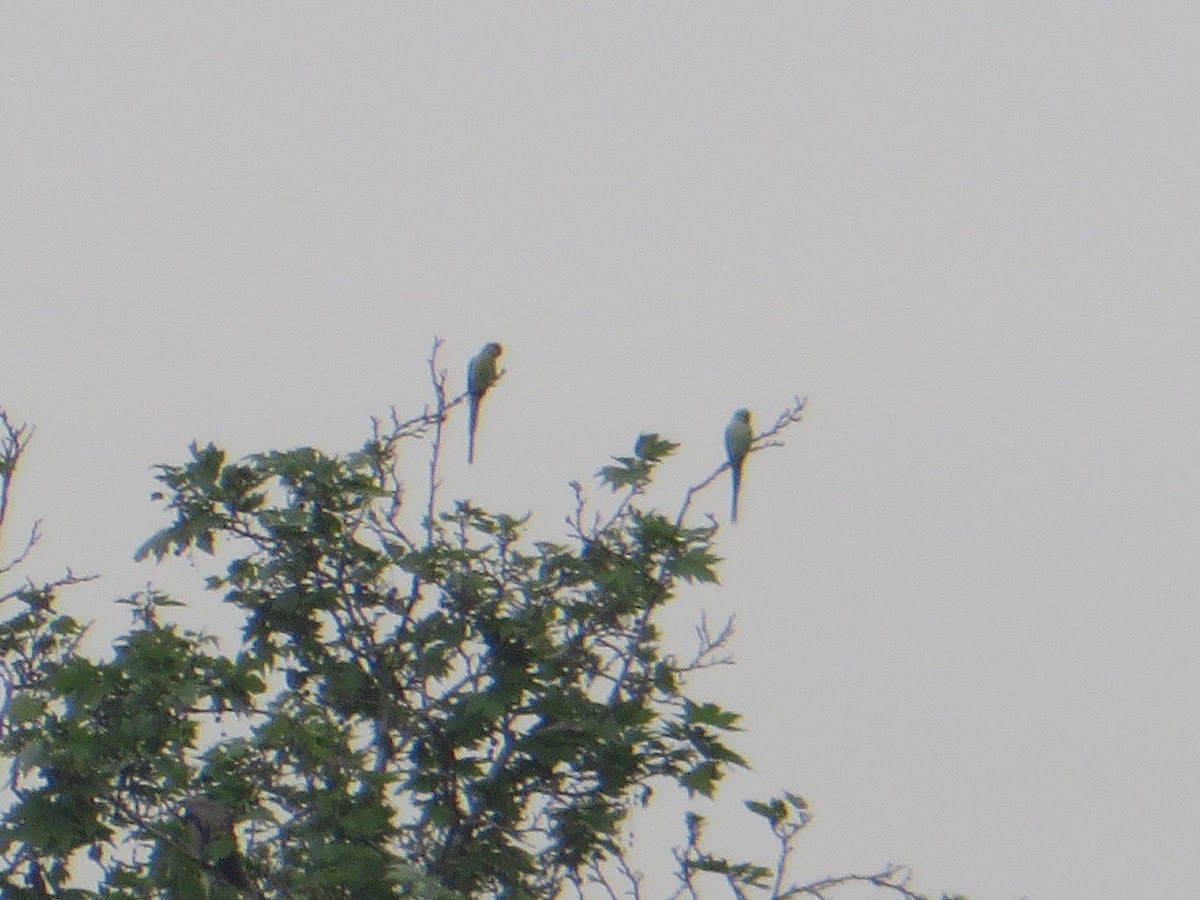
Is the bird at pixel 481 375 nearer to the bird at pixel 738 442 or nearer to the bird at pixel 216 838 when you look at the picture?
the bird at pixel 738 442

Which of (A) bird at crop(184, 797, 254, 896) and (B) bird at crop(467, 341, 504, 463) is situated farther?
(B) bird at crop(467, 341, 504, 463)

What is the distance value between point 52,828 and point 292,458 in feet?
5.05

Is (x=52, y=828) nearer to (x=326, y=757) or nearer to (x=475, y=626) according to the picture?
(x=326, y=757)

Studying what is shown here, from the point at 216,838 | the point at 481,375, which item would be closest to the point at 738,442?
the point at 481,375

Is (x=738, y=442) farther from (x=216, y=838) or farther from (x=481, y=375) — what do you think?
(x=216, y=838)

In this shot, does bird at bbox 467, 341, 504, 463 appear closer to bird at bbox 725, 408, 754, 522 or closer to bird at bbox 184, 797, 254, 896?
bird at bbox 725, 408, 754, 522

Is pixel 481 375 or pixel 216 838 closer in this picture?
pixel 216 838

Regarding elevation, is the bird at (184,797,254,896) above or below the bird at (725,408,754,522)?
below

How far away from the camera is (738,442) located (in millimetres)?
9344

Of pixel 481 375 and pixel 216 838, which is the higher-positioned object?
pixel 481 375

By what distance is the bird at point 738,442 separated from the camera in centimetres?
873

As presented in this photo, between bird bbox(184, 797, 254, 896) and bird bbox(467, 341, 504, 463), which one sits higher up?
bird bbox(467, 341, 504, 463)

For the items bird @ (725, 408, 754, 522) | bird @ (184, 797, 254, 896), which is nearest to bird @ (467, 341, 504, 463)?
bird @ (725, 408, 754, 522)

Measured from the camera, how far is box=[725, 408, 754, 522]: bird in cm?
873
